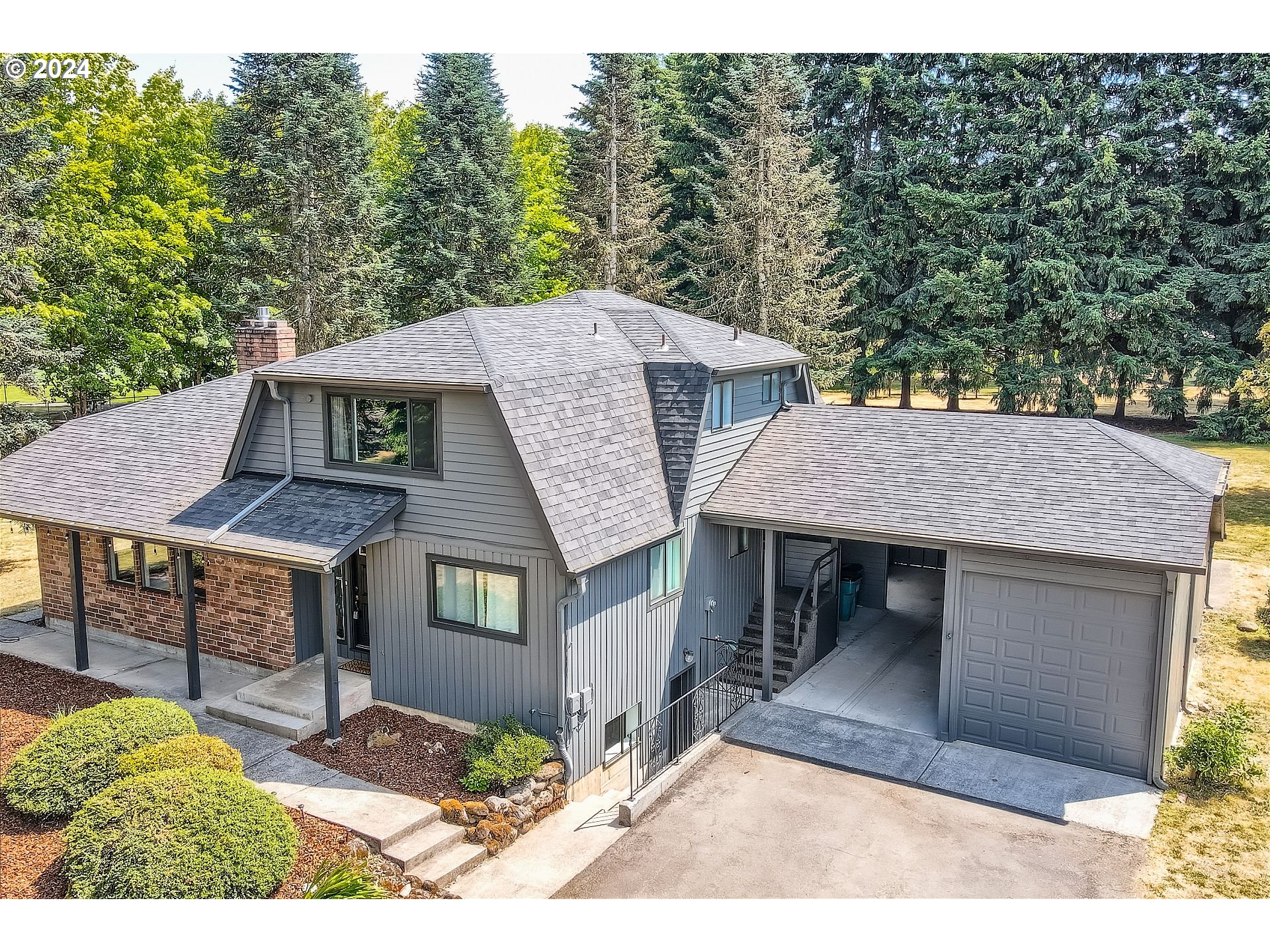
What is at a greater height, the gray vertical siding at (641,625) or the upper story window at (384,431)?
the upper story window at (384,431)

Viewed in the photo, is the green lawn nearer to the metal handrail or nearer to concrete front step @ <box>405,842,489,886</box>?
the metal handrail

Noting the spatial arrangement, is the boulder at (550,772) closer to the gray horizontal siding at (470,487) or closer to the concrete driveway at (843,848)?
the concrete driveway at (843,848)

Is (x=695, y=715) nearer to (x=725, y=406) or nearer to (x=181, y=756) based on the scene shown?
(x=725, y=406)

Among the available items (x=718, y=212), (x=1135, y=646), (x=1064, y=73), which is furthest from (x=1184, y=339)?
(x=1135, y=646)

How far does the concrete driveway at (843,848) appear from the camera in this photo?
29.6ft

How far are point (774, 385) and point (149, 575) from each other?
1049 centimetres

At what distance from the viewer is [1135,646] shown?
36.3 ft

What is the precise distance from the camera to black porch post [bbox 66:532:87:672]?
13.5 metres

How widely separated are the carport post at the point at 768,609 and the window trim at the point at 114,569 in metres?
9.55

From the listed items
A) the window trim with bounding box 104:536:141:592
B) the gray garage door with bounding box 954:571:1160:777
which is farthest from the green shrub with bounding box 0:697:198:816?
the gray garage door with bounding box 954:571:1160:777

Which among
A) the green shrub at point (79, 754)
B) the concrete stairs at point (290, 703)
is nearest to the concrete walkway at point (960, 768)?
the concrete stairs at point (290, 703)

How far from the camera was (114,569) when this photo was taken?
14789 mm

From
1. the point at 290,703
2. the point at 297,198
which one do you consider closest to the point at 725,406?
the point at 290,703

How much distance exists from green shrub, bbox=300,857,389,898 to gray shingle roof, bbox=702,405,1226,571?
6899 mm
